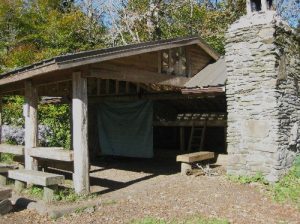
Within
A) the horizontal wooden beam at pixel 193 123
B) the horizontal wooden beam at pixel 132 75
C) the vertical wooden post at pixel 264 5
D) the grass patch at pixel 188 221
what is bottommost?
the grass patch at pixel 188 221

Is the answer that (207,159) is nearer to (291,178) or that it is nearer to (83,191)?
(291,178)

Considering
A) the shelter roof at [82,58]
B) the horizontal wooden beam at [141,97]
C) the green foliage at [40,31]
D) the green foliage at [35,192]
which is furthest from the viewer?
the green foliage at [40,31]

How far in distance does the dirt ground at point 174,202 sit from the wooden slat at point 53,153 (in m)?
1.14

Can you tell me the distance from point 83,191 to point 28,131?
8.32 feet

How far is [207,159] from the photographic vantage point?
12789mm

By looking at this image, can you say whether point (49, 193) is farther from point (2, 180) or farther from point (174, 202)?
point (2, 180)

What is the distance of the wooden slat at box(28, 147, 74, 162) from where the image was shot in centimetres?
884

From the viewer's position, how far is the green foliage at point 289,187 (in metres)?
8.63

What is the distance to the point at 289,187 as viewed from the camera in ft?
30.7

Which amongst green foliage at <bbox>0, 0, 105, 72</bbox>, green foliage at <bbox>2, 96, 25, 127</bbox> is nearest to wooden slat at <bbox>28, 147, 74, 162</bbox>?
green foliage at <bbox>2, 96, 25, 127</bbox>

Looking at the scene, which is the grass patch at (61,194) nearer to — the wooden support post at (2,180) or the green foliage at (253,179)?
the wooden support post at (2,180)

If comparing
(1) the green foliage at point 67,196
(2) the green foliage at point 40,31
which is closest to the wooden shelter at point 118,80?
(1) the green foliage at point 67,196

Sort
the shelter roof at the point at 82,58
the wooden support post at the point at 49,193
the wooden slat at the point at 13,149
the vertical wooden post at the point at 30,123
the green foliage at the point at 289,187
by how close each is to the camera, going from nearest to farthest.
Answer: the shelter roof at the point at 82,58 → the wooden support post at the point at 49,193 → the green foliage at the point at 289,187 → the vertical wooden post at the point at 30,123 → the wooden slat at the point at 13,149

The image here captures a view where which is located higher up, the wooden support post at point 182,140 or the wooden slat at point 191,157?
the wooden support post at point 182,140
